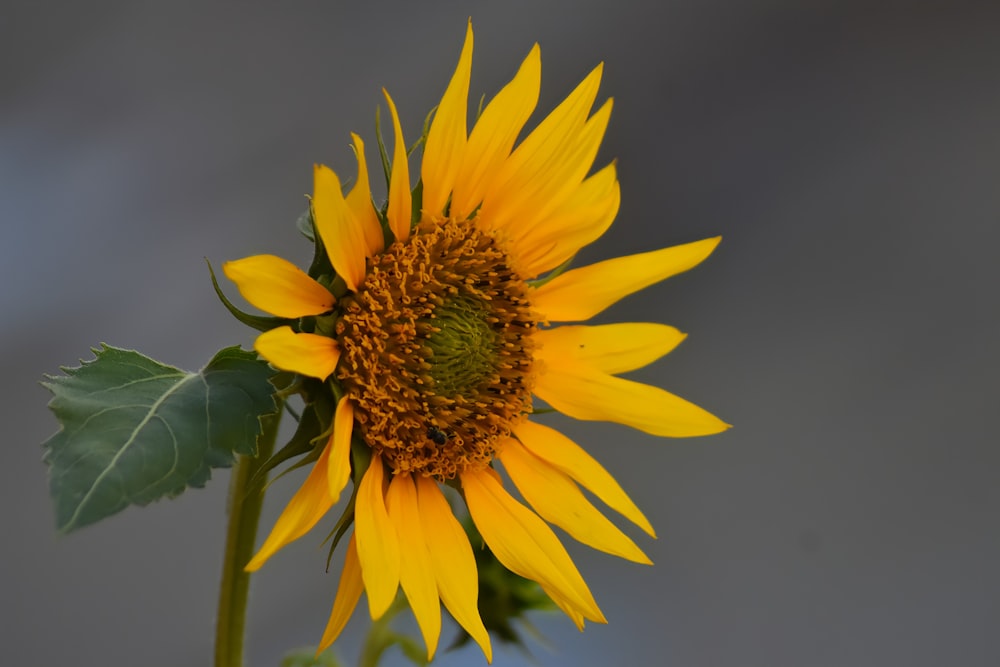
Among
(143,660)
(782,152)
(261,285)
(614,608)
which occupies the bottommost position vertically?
(614,608)

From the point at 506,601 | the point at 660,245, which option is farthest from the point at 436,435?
the point at 660,245

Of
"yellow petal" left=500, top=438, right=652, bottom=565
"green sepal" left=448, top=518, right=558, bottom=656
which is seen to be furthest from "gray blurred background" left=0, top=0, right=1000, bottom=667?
"yellow petal" left=500, top=438, right=652, bottom=565

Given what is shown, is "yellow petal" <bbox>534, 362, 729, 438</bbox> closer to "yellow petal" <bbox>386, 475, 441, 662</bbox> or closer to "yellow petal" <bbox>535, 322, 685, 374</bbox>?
"yellow petal" <bbox>535, 322, 685, 374</bbox>

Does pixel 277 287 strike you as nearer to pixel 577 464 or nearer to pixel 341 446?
pixel 341 446

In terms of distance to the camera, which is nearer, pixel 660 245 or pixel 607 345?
pixel 607 345

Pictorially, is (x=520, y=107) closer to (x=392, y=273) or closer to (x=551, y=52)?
(x=392, y=273)

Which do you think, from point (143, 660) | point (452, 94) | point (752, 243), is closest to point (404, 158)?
point (452, 94)
